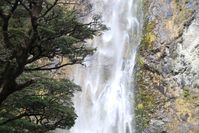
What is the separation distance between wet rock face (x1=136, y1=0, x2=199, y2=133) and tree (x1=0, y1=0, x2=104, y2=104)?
13.1 meters

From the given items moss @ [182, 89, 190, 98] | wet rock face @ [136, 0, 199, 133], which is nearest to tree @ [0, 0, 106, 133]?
wet rock face @ [136, 0, 199, 133]

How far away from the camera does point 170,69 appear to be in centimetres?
2370

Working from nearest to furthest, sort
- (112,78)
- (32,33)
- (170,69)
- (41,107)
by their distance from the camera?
1. (32,33)
2. (41,107)
3. (170,69)
4. (112,78)

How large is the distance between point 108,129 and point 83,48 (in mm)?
14011

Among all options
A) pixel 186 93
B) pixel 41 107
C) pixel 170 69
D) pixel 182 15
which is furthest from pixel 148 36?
pixel 41 107

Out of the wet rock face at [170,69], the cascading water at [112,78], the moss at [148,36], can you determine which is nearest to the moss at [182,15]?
the wet rock face at [170,69]

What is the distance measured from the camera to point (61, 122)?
10812 mm

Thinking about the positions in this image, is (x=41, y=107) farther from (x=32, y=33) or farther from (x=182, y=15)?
(x=182, y=15)

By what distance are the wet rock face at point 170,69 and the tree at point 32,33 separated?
1314 cm

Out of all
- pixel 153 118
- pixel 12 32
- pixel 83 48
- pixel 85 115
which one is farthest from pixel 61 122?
pixel 85 115

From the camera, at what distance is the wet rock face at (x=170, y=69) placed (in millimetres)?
22016

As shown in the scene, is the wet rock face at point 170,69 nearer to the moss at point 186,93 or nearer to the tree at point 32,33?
the moss at point 186,93

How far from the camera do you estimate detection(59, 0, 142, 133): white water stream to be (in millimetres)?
24000

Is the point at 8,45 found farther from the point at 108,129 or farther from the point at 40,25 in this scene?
the point at 108,129
